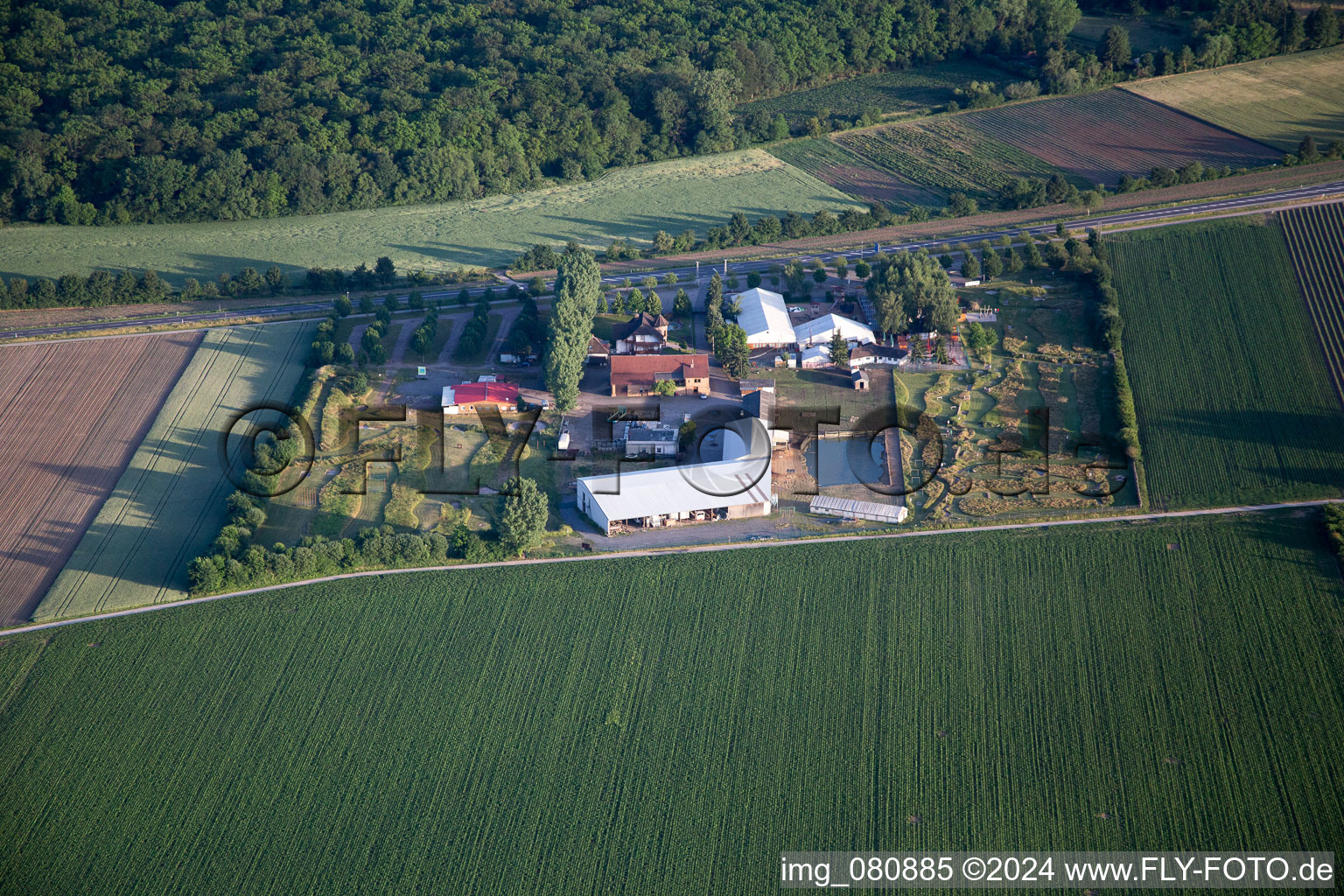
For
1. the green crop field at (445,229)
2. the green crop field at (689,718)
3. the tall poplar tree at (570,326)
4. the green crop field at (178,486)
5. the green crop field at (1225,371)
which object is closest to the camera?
the green crop field at (689,718)

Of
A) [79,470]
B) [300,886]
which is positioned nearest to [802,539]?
[300,886]

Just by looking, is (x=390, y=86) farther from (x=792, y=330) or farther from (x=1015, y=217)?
(x=1015, y=217)

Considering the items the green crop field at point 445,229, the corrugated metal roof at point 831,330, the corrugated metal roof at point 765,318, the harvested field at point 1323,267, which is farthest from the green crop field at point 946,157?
the corrugated metal roof at point 831,330

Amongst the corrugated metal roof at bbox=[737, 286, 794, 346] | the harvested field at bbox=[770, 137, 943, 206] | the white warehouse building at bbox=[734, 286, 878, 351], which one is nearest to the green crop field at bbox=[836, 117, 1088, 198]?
the harvested field at bbox=[770, 137, 943, 206]

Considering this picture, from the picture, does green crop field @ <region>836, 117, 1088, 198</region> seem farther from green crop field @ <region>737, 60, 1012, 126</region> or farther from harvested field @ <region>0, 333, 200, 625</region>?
harvested field @ <region>0, 333, 200, 625</region>

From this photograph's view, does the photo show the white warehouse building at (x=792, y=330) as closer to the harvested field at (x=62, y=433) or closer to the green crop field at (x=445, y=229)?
the green crop field at (x=445, y=229)

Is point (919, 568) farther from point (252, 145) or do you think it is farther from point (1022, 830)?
point (252, 145)
